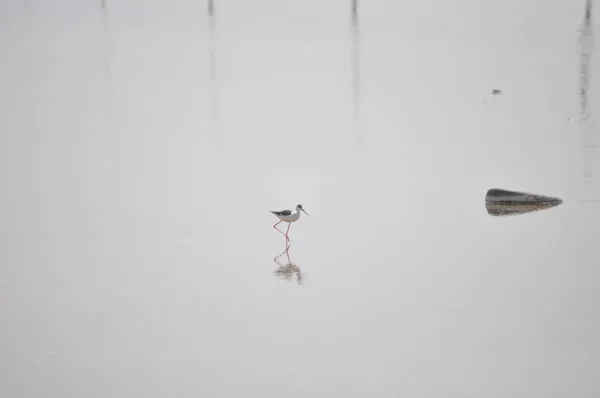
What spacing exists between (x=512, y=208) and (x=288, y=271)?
5120mm

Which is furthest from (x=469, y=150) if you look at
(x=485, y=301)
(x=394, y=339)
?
(x=394, y=339)

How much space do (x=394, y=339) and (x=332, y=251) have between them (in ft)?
12.1

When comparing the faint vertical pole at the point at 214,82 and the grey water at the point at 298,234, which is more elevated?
the faint vertical pole at the point at 214,82

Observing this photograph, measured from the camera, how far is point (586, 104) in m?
29.0

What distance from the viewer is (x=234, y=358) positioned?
420 inches

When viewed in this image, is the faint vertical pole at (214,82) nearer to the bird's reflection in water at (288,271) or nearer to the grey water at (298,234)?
the grey water at (298,234)

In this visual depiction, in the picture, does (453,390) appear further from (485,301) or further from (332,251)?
(332,251)

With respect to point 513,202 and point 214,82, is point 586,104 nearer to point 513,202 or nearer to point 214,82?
point 214,82

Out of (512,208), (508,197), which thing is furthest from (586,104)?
(512,208)

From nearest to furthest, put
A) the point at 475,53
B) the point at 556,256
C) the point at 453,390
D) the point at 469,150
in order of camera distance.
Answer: the point at 453,390, the point at 556,256, the point at 469,150, the point at 475,53

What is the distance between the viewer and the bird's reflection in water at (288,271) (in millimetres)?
13536

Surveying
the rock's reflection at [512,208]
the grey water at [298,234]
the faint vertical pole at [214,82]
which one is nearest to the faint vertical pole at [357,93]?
the grey water at [298,234]

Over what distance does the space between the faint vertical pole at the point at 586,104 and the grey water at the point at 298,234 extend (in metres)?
0.13

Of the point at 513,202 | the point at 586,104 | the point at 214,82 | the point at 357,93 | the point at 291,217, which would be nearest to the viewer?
the point at 291,217
